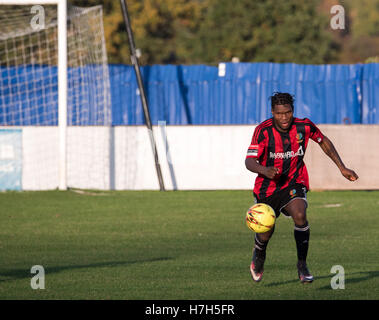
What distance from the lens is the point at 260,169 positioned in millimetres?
9164

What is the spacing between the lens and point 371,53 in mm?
80750

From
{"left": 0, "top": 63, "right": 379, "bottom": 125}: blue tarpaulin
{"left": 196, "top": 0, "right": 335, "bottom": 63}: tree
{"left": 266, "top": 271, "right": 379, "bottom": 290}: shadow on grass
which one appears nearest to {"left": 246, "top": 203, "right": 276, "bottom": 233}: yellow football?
{"left": 266, "top": 271, "right": 379, "bottom": 290}: shadow on grass

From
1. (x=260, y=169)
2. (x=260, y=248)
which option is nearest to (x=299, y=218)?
(x=260, y=248)

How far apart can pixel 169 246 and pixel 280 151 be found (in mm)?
3809

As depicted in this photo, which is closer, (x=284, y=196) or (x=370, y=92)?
(x=284, y=196)

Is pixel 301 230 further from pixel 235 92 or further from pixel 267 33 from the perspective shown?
pixel 267 33

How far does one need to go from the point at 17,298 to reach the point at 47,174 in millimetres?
12976

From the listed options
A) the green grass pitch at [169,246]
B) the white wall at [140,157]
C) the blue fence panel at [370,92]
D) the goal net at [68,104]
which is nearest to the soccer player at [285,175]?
the green grass pitch at [169,246]

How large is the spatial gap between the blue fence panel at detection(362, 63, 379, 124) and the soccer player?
1501 centimetres

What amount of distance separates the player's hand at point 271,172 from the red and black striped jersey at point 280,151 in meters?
0.54

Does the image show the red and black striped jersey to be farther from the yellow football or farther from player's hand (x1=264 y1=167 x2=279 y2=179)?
player's hand (x1=264 y1=167 x2=279 y2=179)

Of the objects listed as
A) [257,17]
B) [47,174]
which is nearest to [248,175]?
[47,174]

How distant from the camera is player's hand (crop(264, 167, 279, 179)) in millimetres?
8945
